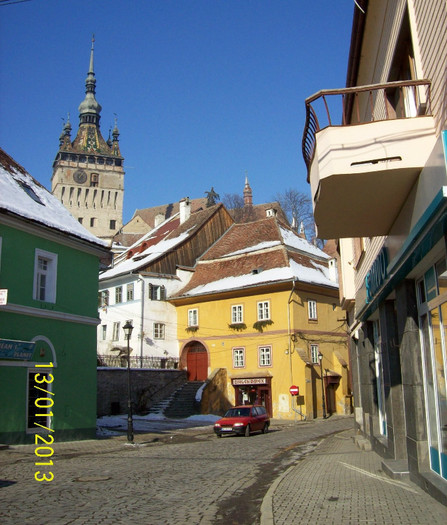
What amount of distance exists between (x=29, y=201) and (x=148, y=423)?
48.3 feet

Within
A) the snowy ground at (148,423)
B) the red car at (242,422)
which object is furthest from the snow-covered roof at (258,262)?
the red car at (242,422)

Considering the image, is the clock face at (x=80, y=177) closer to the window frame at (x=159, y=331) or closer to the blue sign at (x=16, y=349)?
the window frame at (x=159, y=331)

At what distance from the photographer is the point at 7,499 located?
9359mm

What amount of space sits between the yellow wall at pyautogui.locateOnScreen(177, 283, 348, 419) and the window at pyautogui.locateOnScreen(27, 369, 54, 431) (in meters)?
18.7

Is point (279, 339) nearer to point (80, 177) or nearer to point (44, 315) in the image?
point (44, 315)

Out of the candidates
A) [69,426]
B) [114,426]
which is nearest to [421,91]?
[69,426]

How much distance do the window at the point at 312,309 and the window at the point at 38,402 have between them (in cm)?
2141

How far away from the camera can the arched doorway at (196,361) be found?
3966cm

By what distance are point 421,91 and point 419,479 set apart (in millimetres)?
5919

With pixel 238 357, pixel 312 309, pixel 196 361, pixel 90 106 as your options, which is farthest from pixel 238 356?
pixel 90 106

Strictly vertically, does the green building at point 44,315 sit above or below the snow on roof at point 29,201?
below

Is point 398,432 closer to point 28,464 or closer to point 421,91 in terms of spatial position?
point 421,91

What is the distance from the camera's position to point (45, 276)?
1997cm
